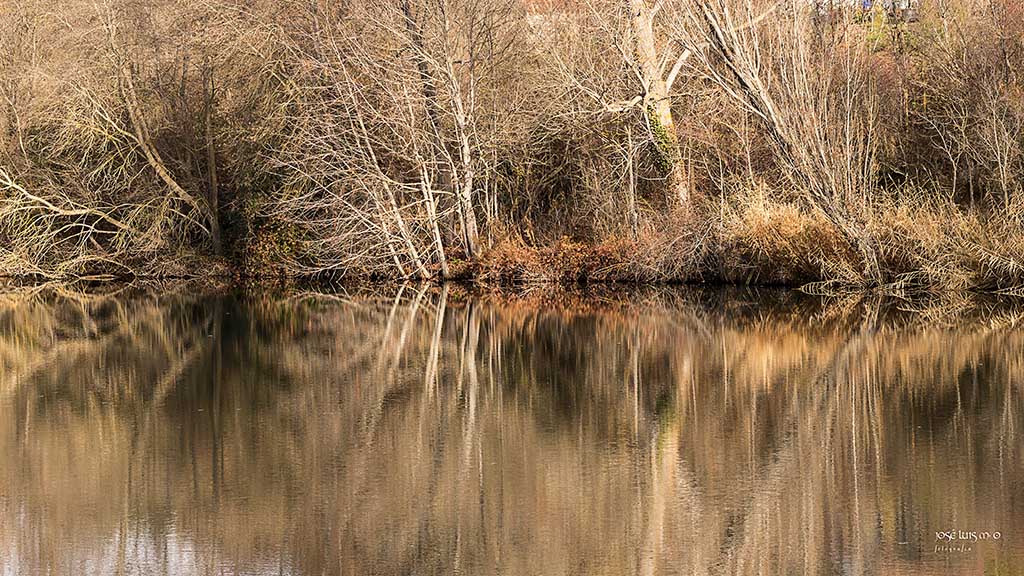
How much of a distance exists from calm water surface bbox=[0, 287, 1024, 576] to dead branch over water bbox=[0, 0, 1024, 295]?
564 centimetres

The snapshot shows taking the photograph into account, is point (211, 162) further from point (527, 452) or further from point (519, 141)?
point (527, 452)

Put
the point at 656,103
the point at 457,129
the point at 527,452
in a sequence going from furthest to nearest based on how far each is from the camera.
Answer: the point at 656,103 < the point at 457,129 < the point at 527,452

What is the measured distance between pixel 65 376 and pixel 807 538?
10349 mm

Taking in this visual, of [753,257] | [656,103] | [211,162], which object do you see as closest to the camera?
[753,257]

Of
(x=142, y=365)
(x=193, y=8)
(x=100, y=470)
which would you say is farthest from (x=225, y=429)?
(x=193, y=8)

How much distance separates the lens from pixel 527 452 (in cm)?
1049

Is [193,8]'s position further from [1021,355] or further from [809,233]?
[1021,355]

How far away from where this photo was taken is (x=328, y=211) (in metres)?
30.5

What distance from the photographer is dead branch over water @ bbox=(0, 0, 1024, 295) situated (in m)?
24.0

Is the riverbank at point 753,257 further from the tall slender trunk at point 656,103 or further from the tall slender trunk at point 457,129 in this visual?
the tall slender trunk at point 656,103

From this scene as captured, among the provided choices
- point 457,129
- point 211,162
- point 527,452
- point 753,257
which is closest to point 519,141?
point 457,129

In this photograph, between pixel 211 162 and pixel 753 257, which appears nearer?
pixel 753 257

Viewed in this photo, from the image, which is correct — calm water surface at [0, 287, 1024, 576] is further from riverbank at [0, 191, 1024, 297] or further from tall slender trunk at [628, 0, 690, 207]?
tall slender trunk at [628, 0, 690, 207]

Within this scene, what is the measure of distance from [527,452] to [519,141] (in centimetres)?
1983
